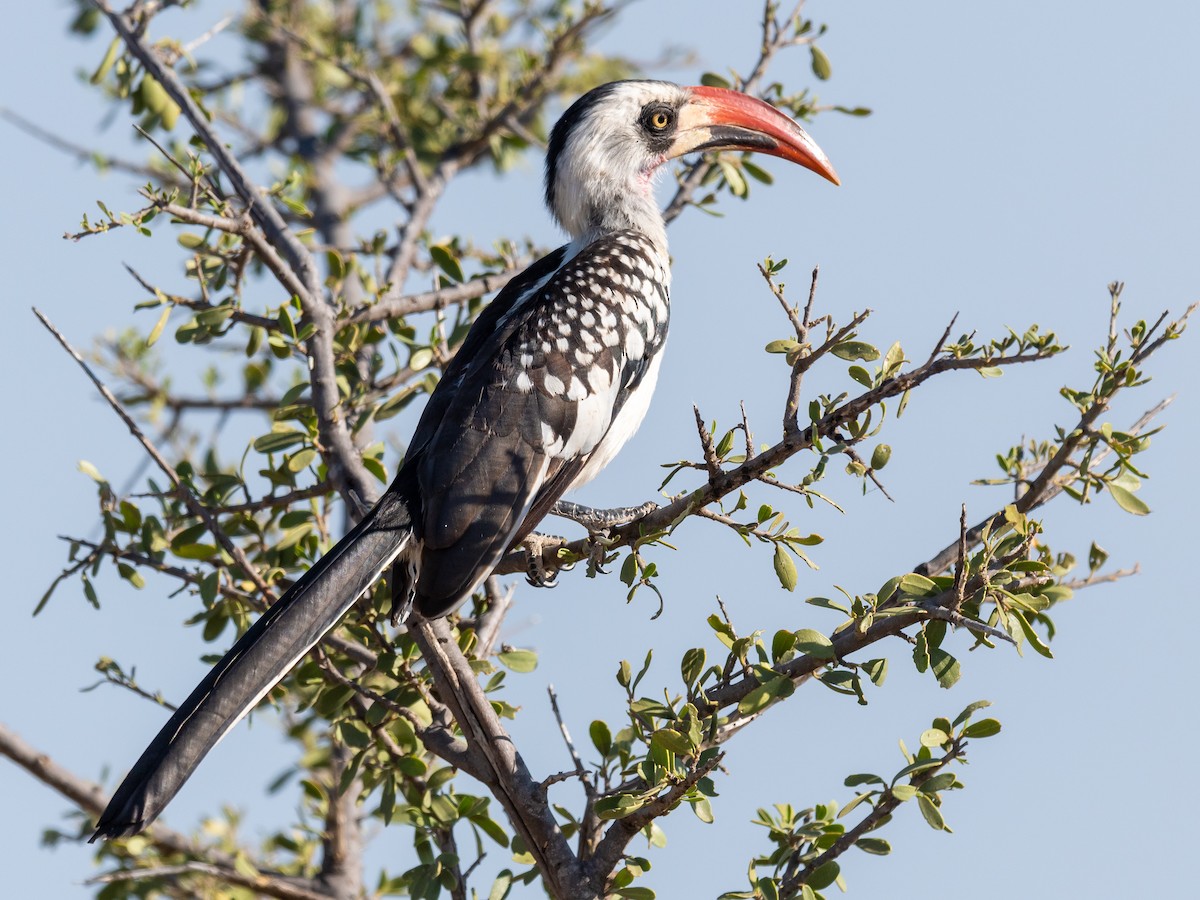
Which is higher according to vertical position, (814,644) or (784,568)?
(784,568)

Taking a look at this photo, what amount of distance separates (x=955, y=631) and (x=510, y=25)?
174 inches

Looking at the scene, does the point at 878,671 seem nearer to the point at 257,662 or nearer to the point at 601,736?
the point at 601,736

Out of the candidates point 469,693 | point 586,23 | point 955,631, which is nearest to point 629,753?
point 469,693

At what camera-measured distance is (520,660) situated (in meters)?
3.89

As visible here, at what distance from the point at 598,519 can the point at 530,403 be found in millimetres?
425

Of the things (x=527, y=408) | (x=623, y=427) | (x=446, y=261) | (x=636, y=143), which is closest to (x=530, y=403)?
(x=527, y=408)

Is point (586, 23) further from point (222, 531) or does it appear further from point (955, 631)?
point (955, 631)

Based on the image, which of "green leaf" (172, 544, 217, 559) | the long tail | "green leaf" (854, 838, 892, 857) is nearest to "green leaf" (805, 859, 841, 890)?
"green leaf" (854, 838, 892, 857)

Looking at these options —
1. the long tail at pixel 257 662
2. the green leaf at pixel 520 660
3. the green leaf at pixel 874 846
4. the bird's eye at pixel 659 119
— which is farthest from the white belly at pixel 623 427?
the green leaf at pixel 874 846

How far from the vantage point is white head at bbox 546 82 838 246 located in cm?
506

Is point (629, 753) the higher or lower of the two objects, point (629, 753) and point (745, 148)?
the lower

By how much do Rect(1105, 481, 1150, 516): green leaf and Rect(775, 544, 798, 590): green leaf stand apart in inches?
29.7

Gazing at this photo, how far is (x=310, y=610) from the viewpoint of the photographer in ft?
11.1

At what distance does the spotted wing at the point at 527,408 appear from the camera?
3.65 metres
